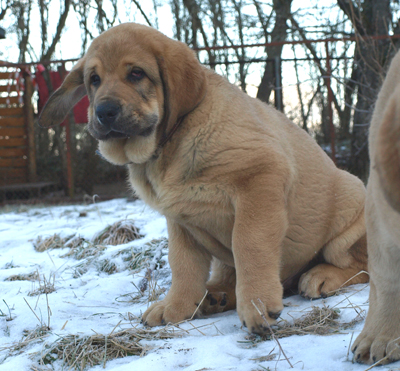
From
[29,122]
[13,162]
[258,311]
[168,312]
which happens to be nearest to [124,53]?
[168,312]

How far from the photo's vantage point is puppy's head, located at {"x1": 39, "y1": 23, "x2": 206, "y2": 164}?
265 cm

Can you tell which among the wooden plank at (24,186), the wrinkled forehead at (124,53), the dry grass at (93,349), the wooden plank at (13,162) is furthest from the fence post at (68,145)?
the dry grass at (93,349)

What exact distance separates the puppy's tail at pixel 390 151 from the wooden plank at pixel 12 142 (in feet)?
32.6

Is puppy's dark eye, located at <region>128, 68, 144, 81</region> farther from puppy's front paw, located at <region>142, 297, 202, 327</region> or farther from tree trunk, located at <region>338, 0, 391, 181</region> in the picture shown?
tree trunk, located at <region>338, 0, 391, 181</region>

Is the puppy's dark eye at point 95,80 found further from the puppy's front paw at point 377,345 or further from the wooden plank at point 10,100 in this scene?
the wooden plank at point 10,100

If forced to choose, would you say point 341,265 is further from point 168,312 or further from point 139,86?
point 139,86

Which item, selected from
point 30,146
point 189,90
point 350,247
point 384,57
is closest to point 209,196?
point 189,90

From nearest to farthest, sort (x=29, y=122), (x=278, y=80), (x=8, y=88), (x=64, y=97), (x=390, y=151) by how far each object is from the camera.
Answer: (x=390, y=151), (x=64, y=97), (x=278, y=80), (x=8, y=88), (x=29, y=122)

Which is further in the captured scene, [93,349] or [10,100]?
[10,100]

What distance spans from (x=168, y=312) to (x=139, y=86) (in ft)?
4.12

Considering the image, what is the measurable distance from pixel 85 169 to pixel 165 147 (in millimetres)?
8775

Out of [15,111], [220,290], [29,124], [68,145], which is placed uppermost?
[15,111]

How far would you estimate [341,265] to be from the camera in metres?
3.02

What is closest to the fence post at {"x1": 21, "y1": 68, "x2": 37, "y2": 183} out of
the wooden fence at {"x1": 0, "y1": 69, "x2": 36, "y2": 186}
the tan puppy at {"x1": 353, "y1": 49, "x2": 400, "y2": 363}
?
the wooden fence at {"x1": 0, "y1": 69, "x2": 36, "y2": 186}
